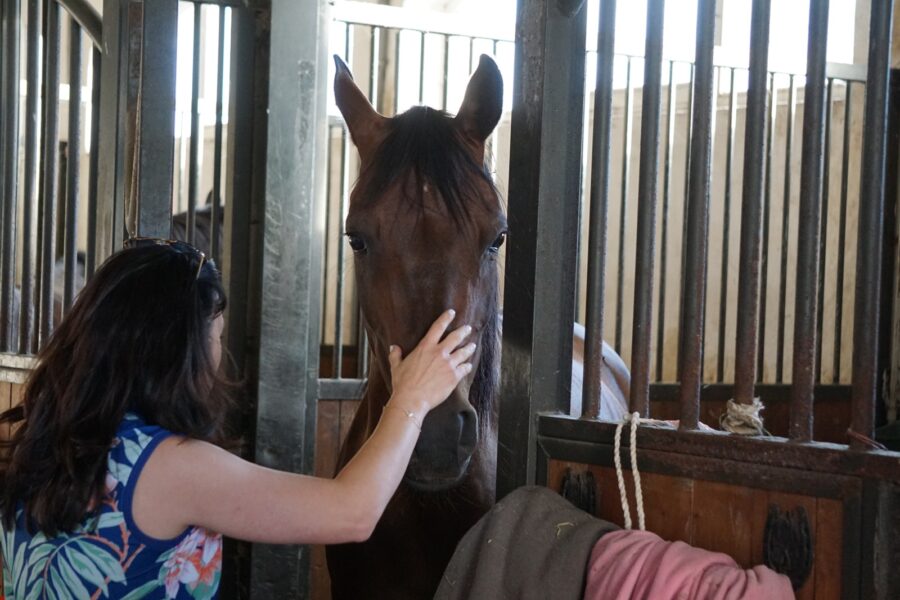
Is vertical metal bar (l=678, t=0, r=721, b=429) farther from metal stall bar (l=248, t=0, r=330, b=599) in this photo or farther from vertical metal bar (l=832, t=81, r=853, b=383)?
vertical metal bar (l=832, t=81, r=853, b=383)

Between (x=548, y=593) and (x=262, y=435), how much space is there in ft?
2.85

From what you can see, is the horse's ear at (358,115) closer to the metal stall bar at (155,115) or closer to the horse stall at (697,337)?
the metal stall bar at (155,115)

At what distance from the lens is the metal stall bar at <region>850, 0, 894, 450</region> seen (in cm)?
107

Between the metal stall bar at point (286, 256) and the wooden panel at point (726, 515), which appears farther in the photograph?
the metal stall bar at point (286, 256)

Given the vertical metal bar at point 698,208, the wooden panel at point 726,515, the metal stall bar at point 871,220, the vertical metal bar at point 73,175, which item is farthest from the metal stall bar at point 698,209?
the vertical metal bar at point 73,175

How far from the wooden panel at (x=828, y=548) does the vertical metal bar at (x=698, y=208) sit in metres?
0.25

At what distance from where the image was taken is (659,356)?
4211 mm

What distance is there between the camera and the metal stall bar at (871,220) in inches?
42.3

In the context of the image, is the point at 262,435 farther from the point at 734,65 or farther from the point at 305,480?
the point at 734,65

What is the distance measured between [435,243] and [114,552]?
73 cm

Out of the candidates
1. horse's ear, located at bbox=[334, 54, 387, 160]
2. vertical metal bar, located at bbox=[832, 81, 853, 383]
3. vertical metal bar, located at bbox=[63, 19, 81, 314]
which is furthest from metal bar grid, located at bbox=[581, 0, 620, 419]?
vertical metal bar, located at bbox=[832, 81, 853, 383]

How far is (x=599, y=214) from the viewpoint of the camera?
1458 mm

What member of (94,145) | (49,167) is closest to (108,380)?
(94,145)

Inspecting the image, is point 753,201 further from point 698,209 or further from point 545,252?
point 545,252
